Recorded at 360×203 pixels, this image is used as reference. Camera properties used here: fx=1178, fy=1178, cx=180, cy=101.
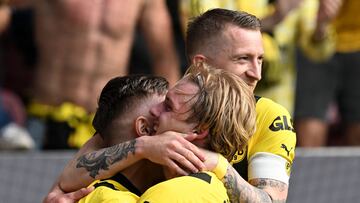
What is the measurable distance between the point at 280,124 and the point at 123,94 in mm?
583

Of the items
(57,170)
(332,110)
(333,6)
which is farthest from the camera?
(332,110)

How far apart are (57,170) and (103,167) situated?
3.45 metres

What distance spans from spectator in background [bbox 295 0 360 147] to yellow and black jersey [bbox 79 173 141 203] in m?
4.35

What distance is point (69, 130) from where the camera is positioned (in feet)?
24.3

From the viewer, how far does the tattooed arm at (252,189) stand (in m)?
3.61

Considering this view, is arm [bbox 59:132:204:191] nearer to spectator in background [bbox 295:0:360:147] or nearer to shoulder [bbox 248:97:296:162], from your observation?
shoulder [bbox 248:97:296:162]

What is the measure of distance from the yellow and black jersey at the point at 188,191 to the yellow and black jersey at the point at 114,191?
0.08 metres

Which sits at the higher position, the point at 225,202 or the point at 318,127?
the point at 225,202

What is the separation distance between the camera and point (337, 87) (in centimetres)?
816

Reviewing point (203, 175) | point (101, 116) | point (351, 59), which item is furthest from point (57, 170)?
point (203, 175)

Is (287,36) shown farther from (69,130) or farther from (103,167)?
(103,167)

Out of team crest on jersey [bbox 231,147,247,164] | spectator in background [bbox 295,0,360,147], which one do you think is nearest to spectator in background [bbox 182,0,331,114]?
spectator in background [bbox 295,0,360,147]

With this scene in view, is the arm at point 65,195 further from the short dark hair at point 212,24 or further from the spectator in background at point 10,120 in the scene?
the spectator in background at point 10,120

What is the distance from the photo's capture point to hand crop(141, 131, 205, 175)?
11.5ft
